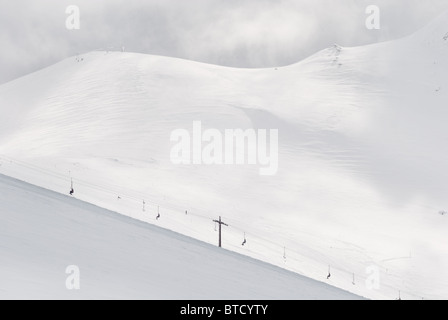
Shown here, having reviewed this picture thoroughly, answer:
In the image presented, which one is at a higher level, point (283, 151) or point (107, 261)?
→ point (283, 151)

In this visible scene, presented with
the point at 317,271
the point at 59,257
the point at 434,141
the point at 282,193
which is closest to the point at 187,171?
the point at 282,193

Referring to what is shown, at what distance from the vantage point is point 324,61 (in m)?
106

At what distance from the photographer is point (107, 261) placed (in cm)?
1778

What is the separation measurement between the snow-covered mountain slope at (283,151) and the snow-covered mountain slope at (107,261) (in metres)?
14.7

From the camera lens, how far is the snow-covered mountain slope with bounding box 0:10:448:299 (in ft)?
136

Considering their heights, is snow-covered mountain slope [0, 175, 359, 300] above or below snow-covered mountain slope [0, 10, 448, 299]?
below

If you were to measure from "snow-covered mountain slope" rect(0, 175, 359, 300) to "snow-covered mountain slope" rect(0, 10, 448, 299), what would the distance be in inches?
579

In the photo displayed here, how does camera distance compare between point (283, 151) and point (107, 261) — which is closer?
point (107, 261)

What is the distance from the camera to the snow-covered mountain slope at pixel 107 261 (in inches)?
616

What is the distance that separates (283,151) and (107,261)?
4848cm

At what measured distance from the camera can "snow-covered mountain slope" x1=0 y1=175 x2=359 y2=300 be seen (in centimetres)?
1565

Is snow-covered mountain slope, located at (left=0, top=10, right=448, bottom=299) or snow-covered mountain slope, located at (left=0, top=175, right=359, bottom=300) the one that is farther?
snow-covered mountain slope, located at (left=0, top=10, right=448, bottom=299)

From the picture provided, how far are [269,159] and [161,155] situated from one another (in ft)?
38.1

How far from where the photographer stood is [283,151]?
65.0 metres
